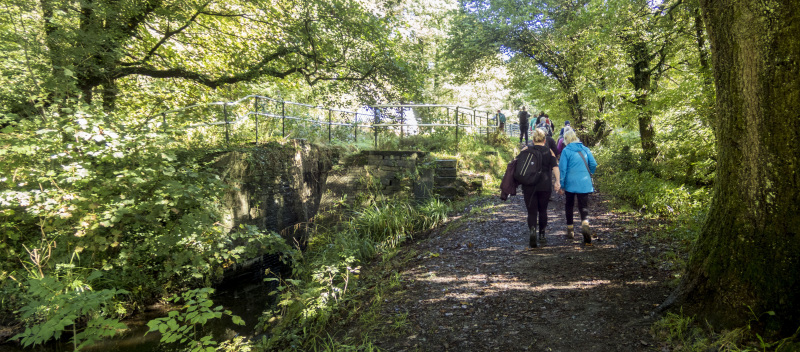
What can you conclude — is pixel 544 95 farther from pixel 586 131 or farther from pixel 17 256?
pixel 17 256

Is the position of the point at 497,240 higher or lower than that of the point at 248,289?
higher

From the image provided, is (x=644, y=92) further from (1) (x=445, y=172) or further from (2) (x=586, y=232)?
(2) (x=586, y=232)

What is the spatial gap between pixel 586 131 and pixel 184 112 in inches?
598

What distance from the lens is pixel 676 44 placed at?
8.03 metres

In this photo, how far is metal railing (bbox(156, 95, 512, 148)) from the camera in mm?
9016

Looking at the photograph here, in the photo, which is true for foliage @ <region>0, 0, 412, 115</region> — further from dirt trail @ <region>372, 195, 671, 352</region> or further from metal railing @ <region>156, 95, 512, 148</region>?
dirt trail @ <region>372, 195, 671, 352</region>

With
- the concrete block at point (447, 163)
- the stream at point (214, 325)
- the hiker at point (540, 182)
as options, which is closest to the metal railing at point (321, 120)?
the concrete block at point (447, 163)

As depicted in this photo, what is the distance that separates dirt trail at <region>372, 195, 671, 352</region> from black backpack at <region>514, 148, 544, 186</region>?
1037mm

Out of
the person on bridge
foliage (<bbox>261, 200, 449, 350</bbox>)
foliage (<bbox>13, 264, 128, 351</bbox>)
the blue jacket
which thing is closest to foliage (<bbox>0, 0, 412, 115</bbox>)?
foliage (<bbox>13, 264, 128, 351</bbox>)

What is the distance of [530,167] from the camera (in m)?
5.29

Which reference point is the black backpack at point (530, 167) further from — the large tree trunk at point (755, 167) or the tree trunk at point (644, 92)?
the tree trunk at point (644, 92)

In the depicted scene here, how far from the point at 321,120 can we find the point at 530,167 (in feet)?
24.9

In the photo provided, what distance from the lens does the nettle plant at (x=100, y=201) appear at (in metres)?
4.80

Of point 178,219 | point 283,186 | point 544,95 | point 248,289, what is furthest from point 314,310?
point 544,95
